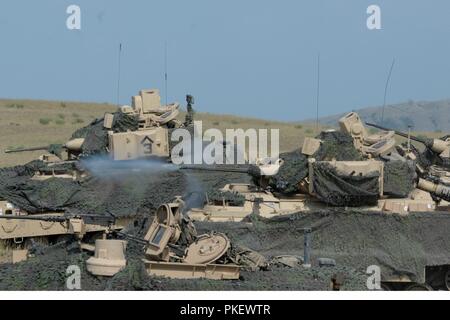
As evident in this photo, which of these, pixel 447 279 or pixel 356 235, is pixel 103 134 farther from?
pixel 447 279

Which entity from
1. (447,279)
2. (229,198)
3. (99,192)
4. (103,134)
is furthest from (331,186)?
(103,134)

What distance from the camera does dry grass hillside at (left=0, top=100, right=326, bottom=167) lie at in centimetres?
4950

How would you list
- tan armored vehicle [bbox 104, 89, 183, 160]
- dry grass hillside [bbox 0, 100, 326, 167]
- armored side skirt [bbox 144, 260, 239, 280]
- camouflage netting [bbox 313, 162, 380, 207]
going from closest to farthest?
armored side skirt [bbox 144, 260, 239, 280] < camouflage netting [bbox 313, 162, 380, 207] < tan armored vehicle [bbox 104, 89, 183, 160] < dry grass hillside [bbox 0, 100, 326, 167]

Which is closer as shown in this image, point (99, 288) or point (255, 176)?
point (99, 288)

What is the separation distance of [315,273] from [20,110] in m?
51.5

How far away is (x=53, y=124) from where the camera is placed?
189ft

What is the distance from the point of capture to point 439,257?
18734 millimetres

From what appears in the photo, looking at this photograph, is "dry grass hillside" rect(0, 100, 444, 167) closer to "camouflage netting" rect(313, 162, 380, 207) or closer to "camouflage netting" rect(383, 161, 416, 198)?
"camouflage netting" rect(313, 162, 380, 207)

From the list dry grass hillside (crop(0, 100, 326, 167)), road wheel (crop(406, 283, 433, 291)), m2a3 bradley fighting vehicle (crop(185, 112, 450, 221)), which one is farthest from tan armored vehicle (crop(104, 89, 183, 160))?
dry grass hillside (crop(0, 100, 326, 167))

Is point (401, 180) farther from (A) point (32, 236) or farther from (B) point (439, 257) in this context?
(A) point (32, 236)

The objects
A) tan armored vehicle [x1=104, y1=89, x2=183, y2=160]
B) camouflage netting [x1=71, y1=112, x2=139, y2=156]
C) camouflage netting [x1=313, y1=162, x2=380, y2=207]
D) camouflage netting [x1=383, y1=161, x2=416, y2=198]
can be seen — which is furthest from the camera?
camouflage netting [x1=71, y1=112, x2=139, y2=156]

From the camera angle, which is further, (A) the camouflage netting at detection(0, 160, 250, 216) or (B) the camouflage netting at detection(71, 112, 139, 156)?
(B) the camouflage netting at detection(71, 112, 139, 156)

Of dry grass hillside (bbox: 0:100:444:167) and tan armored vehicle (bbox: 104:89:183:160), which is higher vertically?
tan armored vehicle (bbox: 104:89:183:160)
